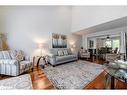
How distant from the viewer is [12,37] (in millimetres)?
4832

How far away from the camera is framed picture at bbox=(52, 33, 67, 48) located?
6.32 m

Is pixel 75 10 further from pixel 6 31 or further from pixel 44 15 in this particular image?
pixel 6 31

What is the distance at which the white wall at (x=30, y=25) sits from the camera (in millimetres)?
4809

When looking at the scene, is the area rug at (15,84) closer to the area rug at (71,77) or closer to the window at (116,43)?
the area rug at (71,77)

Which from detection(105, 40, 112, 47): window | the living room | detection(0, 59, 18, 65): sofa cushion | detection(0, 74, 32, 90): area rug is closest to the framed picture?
the living room

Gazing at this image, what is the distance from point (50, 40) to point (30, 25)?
1.38m

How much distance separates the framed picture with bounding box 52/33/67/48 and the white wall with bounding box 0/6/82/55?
0.25 metres

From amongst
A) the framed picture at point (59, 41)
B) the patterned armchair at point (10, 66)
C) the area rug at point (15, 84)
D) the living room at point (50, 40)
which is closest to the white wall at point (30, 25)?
the living room at point (50, 40)

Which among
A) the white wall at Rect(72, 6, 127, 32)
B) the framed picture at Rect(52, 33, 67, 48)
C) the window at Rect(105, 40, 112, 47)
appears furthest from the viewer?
the window at Rect(105, 40, 112, 47)

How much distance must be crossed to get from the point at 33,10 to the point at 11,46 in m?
2.07

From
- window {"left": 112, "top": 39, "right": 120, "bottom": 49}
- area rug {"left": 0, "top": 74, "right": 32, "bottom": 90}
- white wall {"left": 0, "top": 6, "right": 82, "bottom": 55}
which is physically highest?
white wall {"left": 0, "top": 6, "right": 82, "bottom": 55}

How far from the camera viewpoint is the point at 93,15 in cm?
504

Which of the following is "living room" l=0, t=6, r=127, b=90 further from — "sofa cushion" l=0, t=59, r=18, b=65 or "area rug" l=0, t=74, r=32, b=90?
"area rug" l=0, t=74, r=32, b=90
